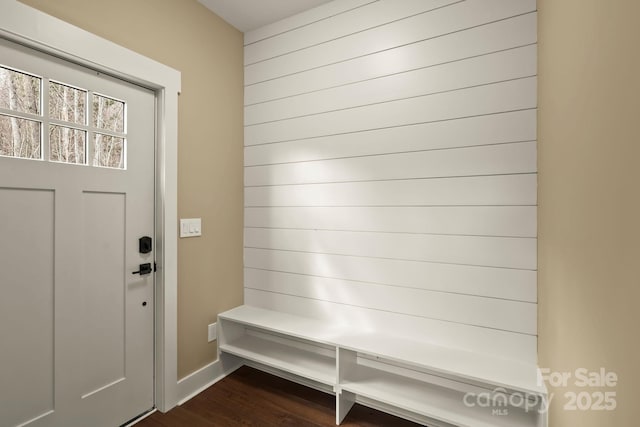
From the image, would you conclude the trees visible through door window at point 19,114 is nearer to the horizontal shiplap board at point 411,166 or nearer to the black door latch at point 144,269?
the black door latch at point 144,269

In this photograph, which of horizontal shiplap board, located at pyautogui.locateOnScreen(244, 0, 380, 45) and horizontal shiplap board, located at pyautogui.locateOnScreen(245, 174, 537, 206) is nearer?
horizontal shiplap board, located at pyautogui.locateOnScreen(245, 174, 537, 206)

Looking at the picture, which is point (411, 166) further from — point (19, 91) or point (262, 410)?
point (19, 91)

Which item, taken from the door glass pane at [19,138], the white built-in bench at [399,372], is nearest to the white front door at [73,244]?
the door glass pane at [19,138]

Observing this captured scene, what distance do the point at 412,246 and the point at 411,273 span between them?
168 mm

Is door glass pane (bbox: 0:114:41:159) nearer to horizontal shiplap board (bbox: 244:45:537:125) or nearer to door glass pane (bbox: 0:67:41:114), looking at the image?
door glass pane (bbox: 0:67:41:114)

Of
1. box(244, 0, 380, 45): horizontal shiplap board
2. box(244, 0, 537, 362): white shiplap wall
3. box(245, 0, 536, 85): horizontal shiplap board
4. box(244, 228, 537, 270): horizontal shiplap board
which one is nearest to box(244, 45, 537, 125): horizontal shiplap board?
box(244, 0, 537, 362): white shiplap wall

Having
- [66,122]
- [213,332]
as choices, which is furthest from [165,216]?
[213,332]

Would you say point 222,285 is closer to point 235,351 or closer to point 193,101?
point 235,351

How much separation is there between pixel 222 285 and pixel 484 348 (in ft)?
5.97

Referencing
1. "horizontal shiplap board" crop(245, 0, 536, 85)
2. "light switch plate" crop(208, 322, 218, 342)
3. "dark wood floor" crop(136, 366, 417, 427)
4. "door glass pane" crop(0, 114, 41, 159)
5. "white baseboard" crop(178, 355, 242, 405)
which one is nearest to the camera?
"door glass pane" crop(0, 114, 41, 159)

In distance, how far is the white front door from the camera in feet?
4.52

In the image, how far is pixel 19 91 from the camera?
4.58 ft

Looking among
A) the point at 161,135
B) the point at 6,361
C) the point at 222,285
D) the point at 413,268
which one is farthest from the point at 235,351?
the point at 161,135

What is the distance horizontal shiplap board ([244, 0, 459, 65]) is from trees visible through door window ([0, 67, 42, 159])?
4.95 feet
